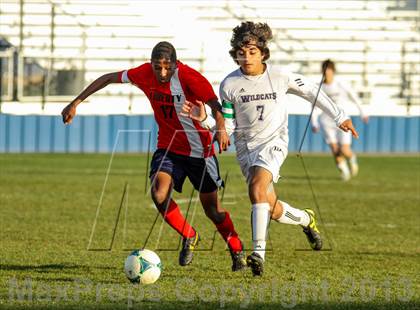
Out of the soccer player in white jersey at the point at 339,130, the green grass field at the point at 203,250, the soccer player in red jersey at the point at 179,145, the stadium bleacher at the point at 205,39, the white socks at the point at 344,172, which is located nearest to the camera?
the green grass field at the point at 203,250

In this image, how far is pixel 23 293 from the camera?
23.4ft

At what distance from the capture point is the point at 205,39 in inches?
1286

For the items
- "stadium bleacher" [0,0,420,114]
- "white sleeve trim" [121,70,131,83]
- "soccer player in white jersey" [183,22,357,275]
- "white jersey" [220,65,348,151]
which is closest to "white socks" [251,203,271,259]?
"soccer player in white jersey" [183,22,357,275]

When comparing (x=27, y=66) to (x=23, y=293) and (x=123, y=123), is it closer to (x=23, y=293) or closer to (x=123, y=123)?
(x=123, y=123)

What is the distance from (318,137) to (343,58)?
455 centimetres

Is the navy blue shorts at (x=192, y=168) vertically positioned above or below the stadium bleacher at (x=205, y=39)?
below

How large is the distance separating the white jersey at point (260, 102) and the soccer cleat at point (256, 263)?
1084 millimetres

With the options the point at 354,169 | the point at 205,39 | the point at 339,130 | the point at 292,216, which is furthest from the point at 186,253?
the point at 205,39

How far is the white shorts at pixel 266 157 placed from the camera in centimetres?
859

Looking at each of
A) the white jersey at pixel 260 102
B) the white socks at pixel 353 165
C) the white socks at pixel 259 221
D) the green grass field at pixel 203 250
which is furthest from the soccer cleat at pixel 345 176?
the white socks at pixel 259 221

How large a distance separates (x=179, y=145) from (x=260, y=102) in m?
0.78

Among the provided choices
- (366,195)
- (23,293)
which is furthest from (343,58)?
(23,293)

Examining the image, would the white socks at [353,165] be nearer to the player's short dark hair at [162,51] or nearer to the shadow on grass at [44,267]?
the shadow on grass at [44,267]

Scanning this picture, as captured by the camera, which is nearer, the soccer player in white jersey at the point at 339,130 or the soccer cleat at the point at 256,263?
the soccer cleat at the point at 256,263
